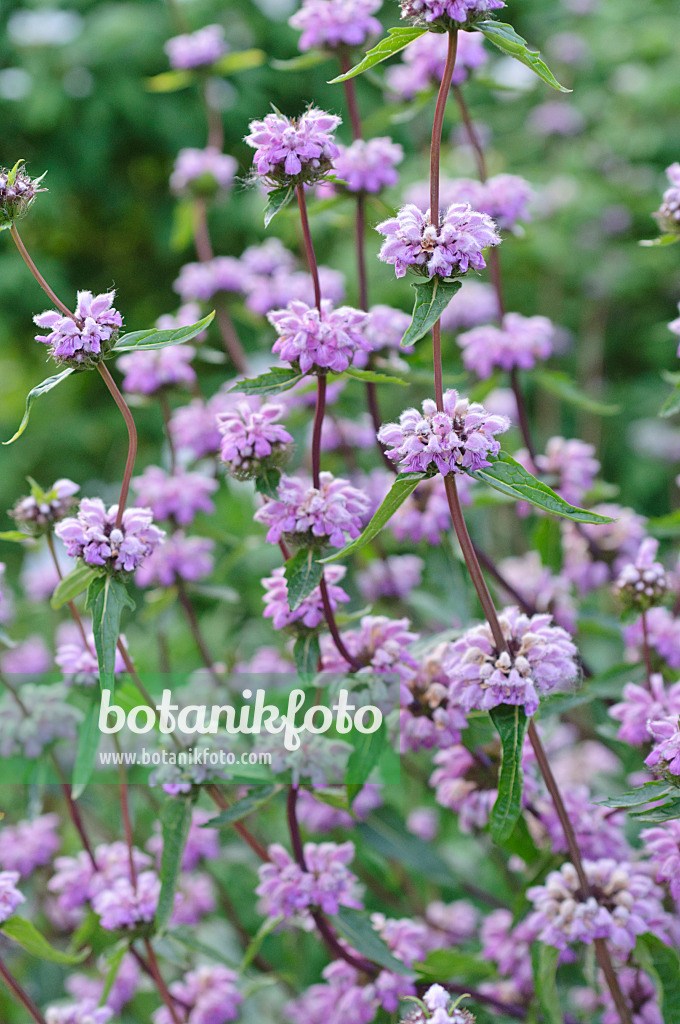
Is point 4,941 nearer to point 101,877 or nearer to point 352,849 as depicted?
point 101,877

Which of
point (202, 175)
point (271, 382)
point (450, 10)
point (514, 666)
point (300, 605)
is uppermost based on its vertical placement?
point (202, 175)

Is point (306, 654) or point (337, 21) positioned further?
point (337, 21)

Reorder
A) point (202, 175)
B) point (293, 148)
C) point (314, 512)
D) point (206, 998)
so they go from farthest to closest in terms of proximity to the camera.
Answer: point (202, 175), point (206, 998), point (314, 512), point (293, 148)

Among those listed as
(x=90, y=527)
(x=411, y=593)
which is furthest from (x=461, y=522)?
(x=411, y=593)

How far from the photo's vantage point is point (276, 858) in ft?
4.26

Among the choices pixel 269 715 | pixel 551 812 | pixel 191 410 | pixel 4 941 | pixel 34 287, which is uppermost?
pixel 34 287

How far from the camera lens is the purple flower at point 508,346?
5.51ft

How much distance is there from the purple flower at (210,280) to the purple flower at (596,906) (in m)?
1.36

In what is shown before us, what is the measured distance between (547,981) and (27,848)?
40.5 inches

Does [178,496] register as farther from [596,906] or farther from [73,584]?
[596,906]

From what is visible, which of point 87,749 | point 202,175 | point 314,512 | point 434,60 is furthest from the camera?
point 202,175

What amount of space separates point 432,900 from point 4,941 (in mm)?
948

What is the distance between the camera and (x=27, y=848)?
5.77 feet

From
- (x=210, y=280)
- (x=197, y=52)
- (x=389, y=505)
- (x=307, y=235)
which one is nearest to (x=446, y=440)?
(x=389, y=505)
